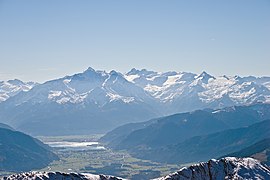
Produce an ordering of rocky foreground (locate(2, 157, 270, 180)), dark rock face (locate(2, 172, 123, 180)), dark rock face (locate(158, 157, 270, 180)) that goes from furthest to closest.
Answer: dark rock face (locate(158, 157, 270, 180)) → rocky foreground (locate(2, 157, 270, 180)) → dark rock face (locate(2, 172, 123, 180))

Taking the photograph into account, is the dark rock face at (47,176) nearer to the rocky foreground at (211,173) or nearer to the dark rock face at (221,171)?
the rocky foreground at (211,173)

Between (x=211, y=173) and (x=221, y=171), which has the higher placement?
(x=221, y=171)

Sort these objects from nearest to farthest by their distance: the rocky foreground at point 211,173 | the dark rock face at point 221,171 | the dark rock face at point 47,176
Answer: the dark rock face at point 47,176, the rocky foreground at point 211,173, the dark rock face at point 221,171

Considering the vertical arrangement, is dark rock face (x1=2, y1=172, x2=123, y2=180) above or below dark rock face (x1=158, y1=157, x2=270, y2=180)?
above

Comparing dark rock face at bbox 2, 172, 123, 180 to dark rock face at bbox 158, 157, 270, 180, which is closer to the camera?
dark rock face at bbox 2, 172, 123, 180

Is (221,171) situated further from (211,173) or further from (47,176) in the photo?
(47,176)

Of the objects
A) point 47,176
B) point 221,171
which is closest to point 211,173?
point 221,171

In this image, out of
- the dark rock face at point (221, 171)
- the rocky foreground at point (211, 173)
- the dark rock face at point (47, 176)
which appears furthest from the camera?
the dark rock face at point (221, 171)

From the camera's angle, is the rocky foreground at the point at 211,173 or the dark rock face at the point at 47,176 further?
the rocky foreground at the point at 211,173

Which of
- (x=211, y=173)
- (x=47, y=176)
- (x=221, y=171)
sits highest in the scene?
(x=47, y=176)

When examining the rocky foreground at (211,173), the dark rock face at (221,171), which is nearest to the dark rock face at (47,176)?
the rocky foreground at (211,173)

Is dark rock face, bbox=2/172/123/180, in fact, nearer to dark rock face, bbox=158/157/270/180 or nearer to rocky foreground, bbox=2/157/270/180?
rocky foreground, bbox=2/157/270/180

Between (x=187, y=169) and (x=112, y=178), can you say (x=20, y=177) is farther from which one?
(x=187, y=169)

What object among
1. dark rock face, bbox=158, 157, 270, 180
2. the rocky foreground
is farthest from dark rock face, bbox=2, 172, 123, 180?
dark rock face, bbox=158, 157, 270, 180
